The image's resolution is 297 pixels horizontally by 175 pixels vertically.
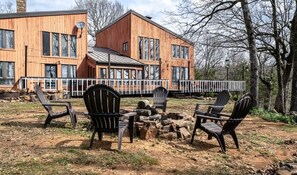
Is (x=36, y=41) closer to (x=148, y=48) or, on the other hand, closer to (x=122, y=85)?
→ (x=122, y=85)

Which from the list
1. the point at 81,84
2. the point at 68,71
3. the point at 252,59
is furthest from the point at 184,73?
the point at 252,59

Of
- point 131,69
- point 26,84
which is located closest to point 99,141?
point 26,84

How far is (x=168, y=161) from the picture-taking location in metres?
4.04

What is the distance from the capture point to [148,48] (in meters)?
24.5

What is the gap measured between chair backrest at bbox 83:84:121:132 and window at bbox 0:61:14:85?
1577 cm

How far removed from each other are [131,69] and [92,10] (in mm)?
16359

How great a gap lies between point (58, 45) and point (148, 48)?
7.59 meters

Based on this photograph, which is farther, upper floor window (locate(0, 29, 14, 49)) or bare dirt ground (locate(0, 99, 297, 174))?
upper floor window (locate(0, 29, 14, 49))

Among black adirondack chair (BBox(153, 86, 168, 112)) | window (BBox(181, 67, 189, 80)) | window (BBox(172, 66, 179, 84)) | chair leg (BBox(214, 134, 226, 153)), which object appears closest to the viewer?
chair leg (BBox(214, 134, 226, 153))

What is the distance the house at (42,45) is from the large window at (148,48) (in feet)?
15.7

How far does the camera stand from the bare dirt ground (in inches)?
142

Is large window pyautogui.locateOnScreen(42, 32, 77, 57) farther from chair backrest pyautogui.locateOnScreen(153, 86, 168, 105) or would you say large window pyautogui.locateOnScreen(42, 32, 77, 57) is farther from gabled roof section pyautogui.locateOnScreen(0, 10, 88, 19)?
chair backrest pyautogui.locateOnScreen(153, 86, 168, 105)

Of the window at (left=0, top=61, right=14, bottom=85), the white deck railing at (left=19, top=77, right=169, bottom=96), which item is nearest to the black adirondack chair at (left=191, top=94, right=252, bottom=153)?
the white deck railing at (left=19, top=77, right=169, bottom=96)

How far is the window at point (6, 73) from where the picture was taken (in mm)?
18000
